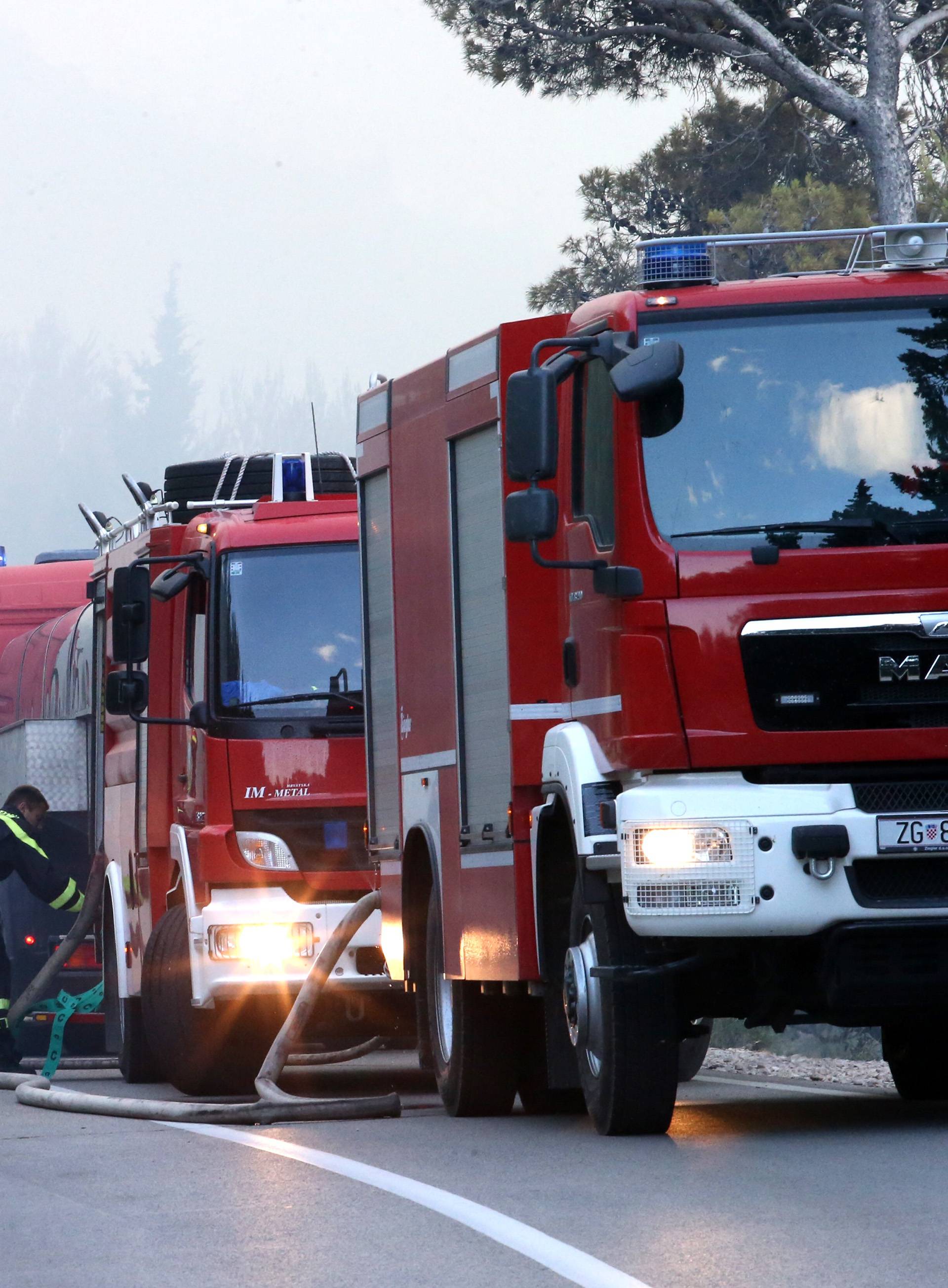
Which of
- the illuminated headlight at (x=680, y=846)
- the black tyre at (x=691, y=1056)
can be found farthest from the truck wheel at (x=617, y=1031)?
the black tyre at (x=691, y=1056)

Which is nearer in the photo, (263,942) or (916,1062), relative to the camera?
(916,1062)

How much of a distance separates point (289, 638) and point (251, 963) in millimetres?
1730

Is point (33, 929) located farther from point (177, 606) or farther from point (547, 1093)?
point (547, 1093)

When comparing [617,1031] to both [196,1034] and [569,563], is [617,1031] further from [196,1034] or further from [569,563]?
[196,1034]

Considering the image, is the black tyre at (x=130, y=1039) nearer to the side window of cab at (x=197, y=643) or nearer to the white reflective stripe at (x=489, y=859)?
the side window of cab at (x=197, y=643)

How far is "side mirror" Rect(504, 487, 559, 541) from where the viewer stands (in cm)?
873

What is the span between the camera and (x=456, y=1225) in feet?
23.3

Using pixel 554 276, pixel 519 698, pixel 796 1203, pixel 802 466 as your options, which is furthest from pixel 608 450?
pixel 554 276

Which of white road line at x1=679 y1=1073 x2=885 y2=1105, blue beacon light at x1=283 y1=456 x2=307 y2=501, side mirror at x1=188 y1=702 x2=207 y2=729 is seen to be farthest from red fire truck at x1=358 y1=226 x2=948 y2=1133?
blue beacon light at x1=283 y1=456 x2=307 y2=501

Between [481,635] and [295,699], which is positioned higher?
[481,635]

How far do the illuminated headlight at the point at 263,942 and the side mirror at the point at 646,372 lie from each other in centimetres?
503

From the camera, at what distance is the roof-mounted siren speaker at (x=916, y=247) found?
30.3 feet

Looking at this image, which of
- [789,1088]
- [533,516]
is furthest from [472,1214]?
[789,1088]

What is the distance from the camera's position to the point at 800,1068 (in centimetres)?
1402
